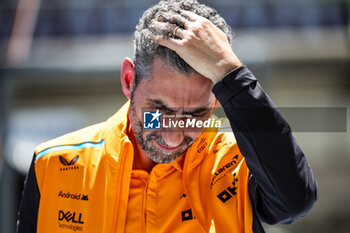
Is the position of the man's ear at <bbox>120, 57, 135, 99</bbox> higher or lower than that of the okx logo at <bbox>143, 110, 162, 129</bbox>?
higher

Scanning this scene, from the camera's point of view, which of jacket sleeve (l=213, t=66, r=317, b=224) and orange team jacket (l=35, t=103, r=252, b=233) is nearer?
jacket sleeve (l=213, t=66, r=317, b=224)

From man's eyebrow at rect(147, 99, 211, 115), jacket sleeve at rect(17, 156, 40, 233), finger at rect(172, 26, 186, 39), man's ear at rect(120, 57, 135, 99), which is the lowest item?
jacket sleeve at rect(17, 156, 40, 233)

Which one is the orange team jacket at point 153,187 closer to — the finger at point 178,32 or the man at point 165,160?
the man at point 165,160

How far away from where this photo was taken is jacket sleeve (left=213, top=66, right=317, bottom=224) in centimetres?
127

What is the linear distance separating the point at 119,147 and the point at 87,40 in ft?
16.1

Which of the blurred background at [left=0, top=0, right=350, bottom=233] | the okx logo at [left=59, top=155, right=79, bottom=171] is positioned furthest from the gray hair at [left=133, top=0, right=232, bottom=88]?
the blurred background at [left=0, top=0, right=350, bottom=233]

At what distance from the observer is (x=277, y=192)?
130 centimetres

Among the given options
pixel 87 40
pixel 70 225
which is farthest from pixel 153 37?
pixel 87 40

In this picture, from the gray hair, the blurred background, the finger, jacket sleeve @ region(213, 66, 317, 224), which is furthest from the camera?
the blurred background

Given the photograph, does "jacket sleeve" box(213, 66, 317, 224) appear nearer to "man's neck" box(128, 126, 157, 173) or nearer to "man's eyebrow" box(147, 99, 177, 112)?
"man's eyebrow" box(147, 99, 177, 112)

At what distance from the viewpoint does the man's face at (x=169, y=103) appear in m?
1.51

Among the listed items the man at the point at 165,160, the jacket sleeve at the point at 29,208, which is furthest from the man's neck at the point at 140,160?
the jacket sleeve at the point at 29,208

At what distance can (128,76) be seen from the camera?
5.60 ft

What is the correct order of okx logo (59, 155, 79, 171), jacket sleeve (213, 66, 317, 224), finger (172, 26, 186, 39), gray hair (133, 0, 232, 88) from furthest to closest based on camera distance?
1. okx logo (59, 155, 79, 171)
2. gray hair (133, 0, 232, 88)
3. finger (172, 26, 186, 39)
4. jacket sleeve (213, 66, 317, 224)
